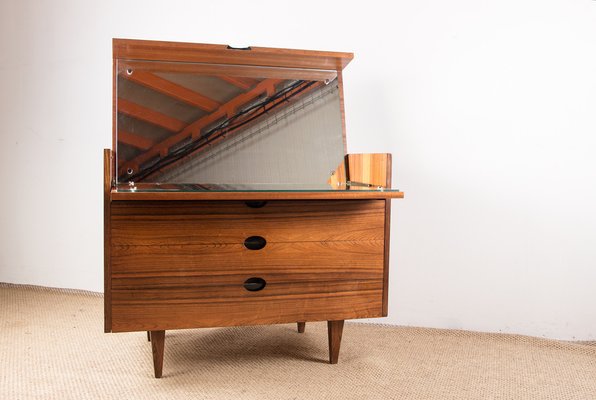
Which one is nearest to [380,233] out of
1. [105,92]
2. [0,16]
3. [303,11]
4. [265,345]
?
[265,345]

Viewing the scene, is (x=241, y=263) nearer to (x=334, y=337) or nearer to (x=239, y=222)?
(x=239, y=222)

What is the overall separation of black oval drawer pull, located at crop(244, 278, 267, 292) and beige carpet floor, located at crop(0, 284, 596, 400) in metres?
0.21

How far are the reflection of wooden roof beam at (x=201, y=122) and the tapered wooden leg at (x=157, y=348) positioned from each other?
38cm

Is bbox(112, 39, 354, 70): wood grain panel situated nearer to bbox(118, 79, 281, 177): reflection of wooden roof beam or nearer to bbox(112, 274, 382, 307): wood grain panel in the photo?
Result: bbox(118, 79, 281, 177): reflection of wooden roof beam

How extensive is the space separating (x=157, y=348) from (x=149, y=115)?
1.79 ft

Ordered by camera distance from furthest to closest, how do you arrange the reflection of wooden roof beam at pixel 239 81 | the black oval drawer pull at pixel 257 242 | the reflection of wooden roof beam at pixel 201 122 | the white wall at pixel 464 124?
the white wall at pixel 464 124
the reflection of wooden roof beam at pixel 239 81
the reflection of wooden roof beam at pixel 201 122
the black oval drawer pull at pixel 257 242

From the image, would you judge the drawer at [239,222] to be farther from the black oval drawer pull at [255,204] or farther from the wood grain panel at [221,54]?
the wood grain panel at [221,54]

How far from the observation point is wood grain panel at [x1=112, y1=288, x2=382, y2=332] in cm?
117

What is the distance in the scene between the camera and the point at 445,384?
1.29m

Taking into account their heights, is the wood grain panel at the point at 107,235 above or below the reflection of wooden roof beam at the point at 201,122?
below

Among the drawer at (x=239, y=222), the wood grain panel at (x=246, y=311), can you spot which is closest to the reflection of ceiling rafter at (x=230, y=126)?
the drawer at (x=239, y=222)

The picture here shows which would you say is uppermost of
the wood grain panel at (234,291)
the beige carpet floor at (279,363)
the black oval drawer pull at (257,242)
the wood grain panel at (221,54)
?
the wood grain panel at (221,54)

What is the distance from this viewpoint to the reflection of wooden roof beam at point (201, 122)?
4.45 ft

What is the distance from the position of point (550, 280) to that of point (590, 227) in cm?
18
